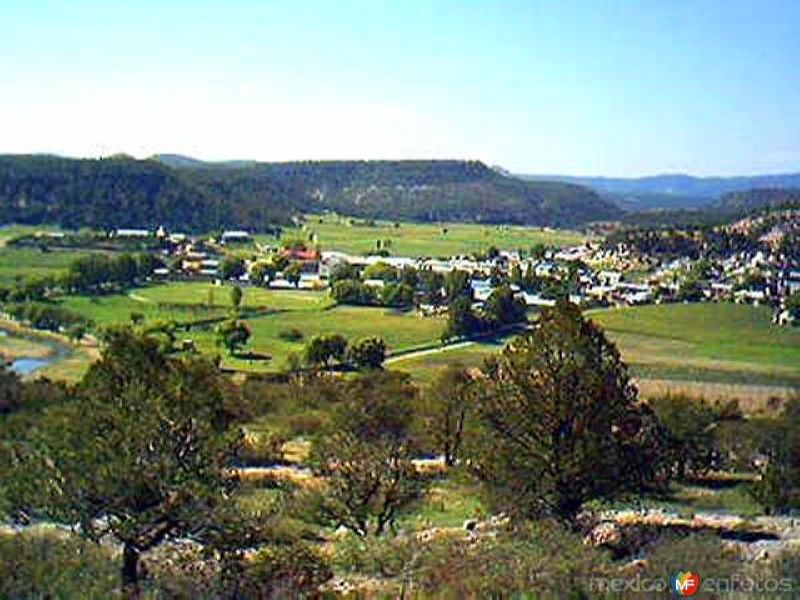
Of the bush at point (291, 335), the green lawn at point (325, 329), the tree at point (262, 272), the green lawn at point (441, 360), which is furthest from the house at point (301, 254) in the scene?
the green lawn at point (441, 360)

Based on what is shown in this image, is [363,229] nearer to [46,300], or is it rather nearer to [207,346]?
[46,300]

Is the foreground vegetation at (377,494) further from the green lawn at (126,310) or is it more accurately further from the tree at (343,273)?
the tree at (343,273)

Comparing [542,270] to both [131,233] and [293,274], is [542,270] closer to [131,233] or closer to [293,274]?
[293,274]

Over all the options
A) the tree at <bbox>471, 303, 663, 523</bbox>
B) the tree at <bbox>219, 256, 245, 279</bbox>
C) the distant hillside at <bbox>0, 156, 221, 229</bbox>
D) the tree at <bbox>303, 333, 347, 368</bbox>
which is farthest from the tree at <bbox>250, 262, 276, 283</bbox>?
the tree at <bbox>471, 303, 663, 523</bbox>

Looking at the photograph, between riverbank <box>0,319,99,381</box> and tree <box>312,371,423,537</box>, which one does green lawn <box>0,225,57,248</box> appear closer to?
riverbank <box>0,319,99,381</box>

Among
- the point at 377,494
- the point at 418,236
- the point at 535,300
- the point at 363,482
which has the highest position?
the point at 363,482

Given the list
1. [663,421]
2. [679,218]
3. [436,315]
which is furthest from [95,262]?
[679,218]

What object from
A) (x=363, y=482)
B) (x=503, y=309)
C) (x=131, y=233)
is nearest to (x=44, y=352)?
(x=503, y=309)
